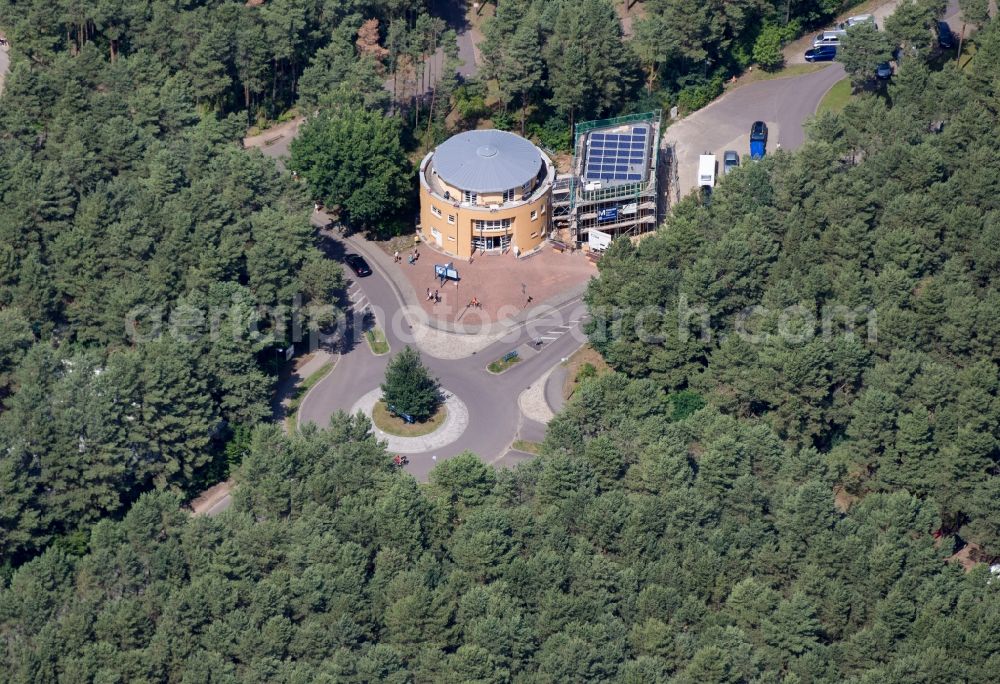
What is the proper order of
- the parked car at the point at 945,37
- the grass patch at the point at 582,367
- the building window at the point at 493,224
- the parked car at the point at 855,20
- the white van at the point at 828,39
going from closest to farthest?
the grass patch at the point at 582,367
the building window at the point at 493,224
the parked car at the point at 855,20
the parked car at the point at 945,37
the white van at the point at 828,39

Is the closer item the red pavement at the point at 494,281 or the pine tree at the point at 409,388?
the pine tree at the point at 409,388

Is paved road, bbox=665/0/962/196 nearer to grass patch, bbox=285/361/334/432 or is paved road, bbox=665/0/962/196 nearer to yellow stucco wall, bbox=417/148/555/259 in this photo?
yellow stucco wall, bbox=417/148/555/259

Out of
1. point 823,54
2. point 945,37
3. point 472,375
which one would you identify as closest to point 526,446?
point 472,375

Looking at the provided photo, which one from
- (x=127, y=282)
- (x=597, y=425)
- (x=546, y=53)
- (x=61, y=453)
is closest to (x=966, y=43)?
(x=546, y=53)

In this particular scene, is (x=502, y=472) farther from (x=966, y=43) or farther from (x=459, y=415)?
(x=966, y=43)

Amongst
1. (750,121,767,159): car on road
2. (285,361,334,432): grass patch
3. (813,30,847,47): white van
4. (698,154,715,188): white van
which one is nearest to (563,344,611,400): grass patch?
(285,361,334,432): grass patch

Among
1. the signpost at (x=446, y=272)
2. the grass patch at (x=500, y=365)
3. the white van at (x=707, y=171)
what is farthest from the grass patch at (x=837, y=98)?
the grass patch at (x=500, y=365)

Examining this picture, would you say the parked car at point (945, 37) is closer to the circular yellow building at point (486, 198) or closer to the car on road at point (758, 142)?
the car on road at point (758, 142)

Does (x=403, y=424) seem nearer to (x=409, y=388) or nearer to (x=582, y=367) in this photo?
(x=409, y=388)
